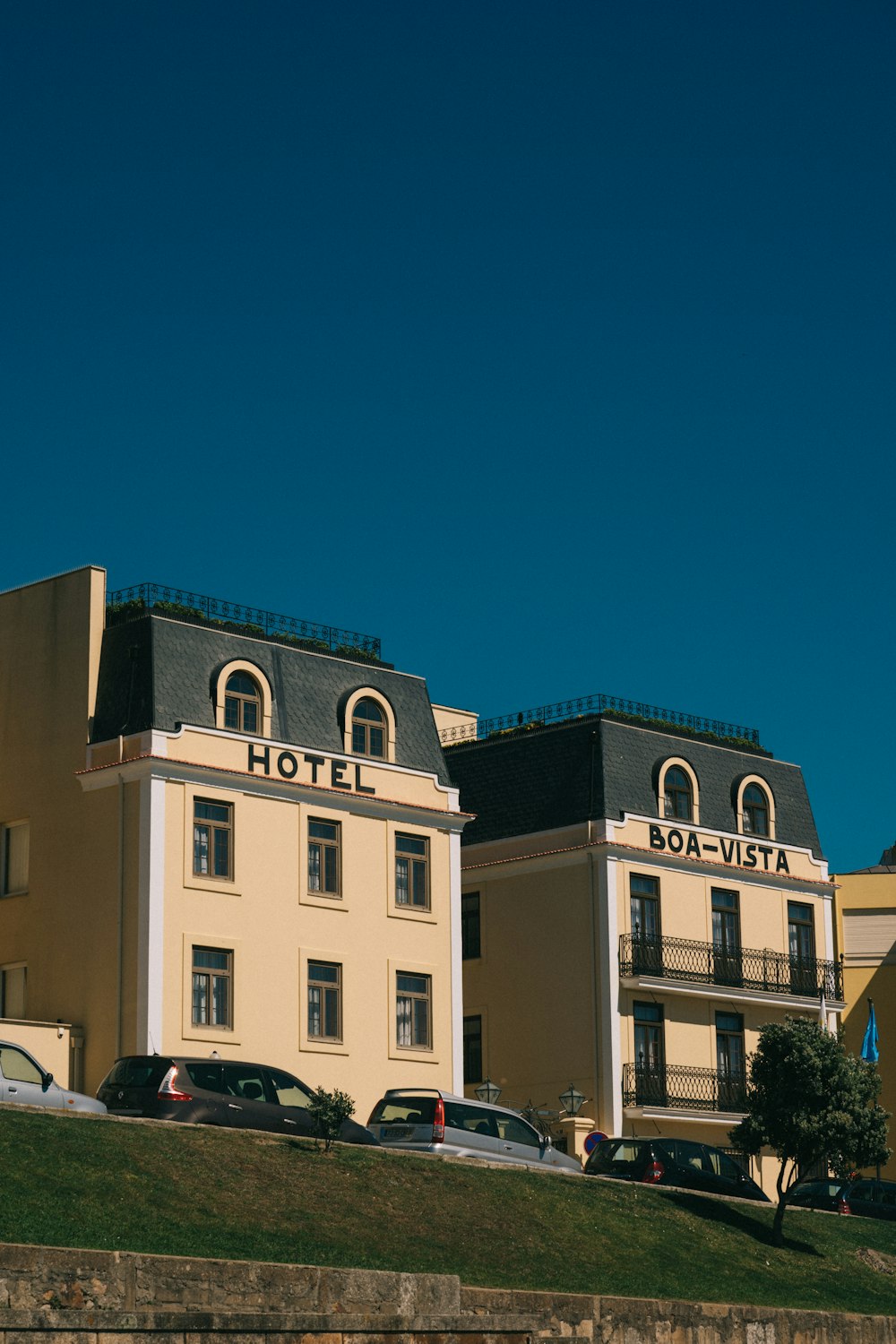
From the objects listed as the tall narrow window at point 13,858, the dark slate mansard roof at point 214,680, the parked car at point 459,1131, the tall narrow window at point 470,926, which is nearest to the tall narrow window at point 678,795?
the tall narrow window at point 470,926

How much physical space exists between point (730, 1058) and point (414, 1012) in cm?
917

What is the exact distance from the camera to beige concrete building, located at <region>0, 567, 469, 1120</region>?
4012 centimetres

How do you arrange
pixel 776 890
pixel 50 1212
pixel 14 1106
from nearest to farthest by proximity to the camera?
1. pixel 50 1212
2. pixel 14 1106
3. pixel 776 890

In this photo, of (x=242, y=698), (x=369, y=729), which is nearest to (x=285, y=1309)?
(x=242, y=698)

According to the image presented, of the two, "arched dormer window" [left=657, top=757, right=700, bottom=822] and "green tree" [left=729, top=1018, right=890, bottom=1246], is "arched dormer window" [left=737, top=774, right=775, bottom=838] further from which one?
"green tree" [left=729, top=1018, right=890, bottom=1246]

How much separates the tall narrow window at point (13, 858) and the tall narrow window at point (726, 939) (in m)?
16.4

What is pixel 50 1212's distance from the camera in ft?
77.3

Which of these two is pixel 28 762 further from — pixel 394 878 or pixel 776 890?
pixel 776 890

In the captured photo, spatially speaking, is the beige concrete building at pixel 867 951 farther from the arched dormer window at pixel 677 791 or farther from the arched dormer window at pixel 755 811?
the arched dormer window at pixel 677 791

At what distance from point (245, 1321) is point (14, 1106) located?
44.6 feet

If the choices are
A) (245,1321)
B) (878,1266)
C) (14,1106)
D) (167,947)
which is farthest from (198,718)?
(245,1321)

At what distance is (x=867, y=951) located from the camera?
58.6 m

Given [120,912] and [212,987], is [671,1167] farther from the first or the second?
[120,912]

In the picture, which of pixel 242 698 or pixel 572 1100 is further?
pixel 572 1100
